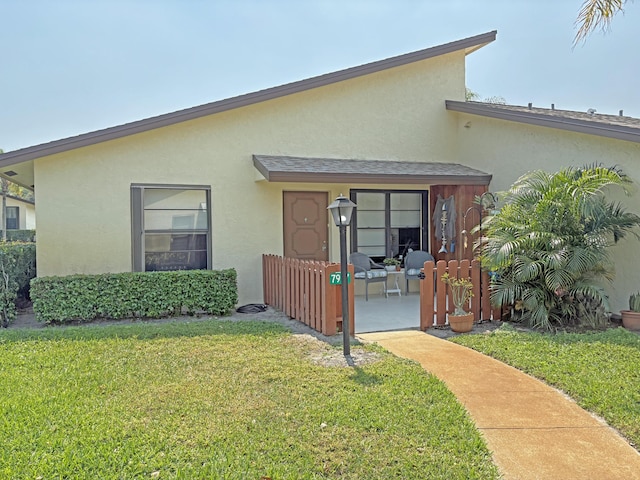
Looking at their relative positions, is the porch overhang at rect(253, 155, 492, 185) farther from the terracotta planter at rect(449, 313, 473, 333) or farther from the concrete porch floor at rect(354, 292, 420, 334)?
the terracotta planter at rect(449, 313, 473, 333)

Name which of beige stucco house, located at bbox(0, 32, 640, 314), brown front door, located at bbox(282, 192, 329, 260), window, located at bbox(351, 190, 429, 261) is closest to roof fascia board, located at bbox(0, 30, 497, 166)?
beige stucco house, located at bbox(0, 32, 640, 314)

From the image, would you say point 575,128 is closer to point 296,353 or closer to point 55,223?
point 296,353

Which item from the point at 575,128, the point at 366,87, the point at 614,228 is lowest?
the point at 614,228

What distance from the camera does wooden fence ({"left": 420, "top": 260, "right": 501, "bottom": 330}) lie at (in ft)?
24.3

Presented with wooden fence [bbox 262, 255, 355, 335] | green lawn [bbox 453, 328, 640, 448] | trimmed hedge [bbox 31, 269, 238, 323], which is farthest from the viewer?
trimmed hedge [bbox 31, 269, 238, 323]

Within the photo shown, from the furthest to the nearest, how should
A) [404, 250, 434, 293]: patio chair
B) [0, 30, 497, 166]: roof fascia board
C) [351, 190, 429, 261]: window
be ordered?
1. [351, 190, 429, 261]: window
2. [404, 250, 434, 293]: patio chair
3. [0, 30, 497, 166]: roof fascia board

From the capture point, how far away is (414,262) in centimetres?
1088

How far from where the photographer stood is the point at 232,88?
18484 mm

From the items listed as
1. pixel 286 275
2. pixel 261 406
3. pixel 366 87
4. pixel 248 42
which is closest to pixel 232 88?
pixel 248 42

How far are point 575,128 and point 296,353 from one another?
660cm

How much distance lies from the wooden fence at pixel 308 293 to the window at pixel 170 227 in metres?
1.54

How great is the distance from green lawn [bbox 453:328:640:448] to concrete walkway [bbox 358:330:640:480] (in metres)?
0.14

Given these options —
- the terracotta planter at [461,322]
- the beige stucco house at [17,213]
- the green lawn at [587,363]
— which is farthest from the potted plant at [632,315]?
the beige stucco house at [17,213]

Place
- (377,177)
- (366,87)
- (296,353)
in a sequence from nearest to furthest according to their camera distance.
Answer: (296,353) → (377,177) → (366,87)
